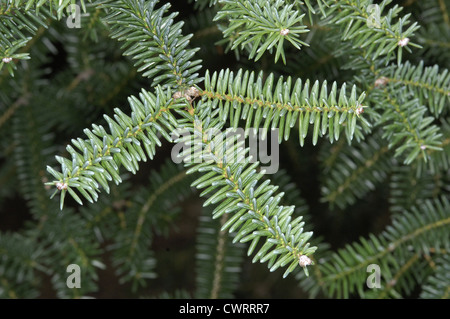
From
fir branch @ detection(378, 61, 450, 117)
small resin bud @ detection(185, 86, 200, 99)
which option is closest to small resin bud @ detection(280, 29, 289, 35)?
small resin bud @ detection(185, 86, 200, 99)

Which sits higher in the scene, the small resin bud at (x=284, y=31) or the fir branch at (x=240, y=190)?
the small resin bud at (x=284, y=31)

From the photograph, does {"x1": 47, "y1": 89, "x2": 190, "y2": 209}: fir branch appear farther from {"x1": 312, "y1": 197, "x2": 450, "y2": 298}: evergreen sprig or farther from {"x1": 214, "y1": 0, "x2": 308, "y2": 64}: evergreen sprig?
{"x1": 312, "y1": 197, "x2": 450, "y2": 298}: evergreen sprig

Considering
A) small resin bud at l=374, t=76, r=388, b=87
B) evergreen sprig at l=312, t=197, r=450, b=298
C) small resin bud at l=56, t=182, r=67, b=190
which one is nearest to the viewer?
small resin bud at l=56, t=182, r=67, b=190

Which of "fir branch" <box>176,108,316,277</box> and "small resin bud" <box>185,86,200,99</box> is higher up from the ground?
"small resin bud" <box>185,86,200,99</box>

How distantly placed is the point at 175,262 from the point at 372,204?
48 cm

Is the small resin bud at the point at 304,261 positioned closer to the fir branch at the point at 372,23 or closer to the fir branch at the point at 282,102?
the fir branch at the point at 282,102

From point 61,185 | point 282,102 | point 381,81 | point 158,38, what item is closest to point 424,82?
point 381,81

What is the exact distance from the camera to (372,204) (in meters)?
1.01

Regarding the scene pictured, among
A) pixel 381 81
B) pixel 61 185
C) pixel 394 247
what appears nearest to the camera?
pixel 61 185

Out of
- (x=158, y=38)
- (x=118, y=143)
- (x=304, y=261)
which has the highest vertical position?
(x=158, y=38)

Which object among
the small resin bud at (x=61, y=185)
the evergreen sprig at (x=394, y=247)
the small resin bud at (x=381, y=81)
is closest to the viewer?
the small resin bud at (x=61, y=185)

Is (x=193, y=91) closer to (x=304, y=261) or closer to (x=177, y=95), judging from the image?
(x=177, y=95)

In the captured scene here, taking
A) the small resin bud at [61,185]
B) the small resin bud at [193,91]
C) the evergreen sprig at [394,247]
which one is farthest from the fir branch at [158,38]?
the evergreen sprig at [394,247]

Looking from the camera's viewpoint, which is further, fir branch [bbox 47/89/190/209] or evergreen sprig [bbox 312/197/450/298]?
evergreen sprig [bbox 312/197/450/298]
